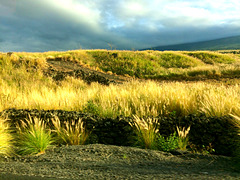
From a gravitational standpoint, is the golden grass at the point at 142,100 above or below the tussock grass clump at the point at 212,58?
below

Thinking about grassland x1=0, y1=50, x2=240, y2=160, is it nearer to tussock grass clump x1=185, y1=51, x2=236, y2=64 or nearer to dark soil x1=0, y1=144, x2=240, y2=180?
tussock grass clump x1=185, y1=51, x2=236, y2=64

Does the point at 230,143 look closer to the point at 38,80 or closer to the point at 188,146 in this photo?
the point at 188,146

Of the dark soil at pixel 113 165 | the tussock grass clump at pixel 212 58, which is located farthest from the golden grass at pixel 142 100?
the tussock grass clump at pixel 212 58

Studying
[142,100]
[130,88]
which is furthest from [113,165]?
[130,88]

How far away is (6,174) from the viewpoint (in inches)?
138

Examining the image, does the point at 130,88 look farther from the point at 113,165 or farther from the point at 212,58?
the point at 212,58

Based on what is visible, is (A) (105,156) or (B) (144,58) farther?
(B) (144,58)

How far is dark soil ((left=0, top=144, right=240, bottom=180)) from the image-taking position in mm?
3326

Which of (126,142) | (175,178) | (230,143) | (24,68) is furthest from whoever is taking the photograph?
(24,68)

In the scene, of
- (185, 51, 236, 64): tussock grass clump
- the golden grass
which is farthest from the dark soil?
(185, 51, 236, 64): tussock grass clump

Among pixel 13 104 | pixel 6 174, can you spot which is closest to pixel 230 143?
pixel 6 174

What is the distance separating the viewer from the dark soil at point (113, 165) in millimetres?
3326

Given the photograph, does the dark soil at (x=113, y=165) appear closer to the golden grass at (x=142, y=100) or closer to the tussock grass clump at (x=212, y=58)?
the golden grass at (x=142, y=100)

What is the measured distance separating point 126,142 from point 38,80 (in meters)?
10.8
